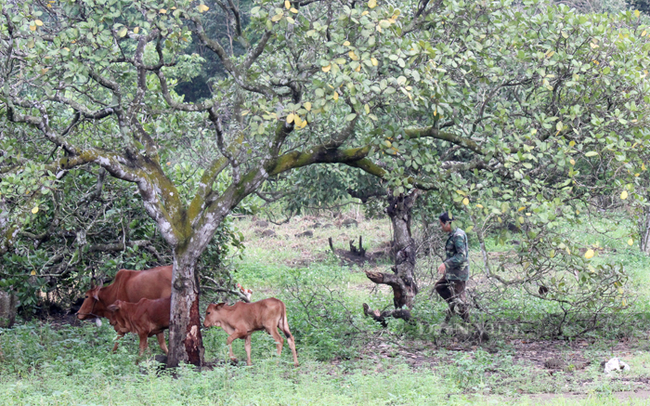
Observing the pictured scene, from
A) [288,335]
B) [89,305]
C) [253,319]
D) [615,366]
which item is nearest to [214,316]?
[253,319]

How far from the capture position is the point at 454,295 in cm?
1041

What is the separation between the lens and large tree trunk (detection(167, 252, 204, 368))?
8.84 meters

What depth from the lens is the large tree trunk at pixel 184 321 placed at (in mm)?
8844

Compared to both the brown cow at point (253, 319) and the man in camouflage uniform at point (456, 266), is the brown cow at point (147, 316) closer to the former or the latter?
the brown cow at point (253, 319)

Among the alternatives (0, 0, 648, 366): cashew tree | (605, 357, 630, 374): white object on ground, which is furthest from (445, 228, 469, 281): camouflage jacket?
(605, 357, 630, 374): white object on ground

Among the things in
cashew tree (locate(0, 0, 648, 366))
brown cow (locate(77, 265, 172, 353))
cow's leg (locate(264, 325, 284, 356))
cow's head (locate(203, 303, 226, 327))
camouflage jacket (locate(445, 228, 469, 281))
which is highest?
cashew tree (locate(0, 0, 648, 366))

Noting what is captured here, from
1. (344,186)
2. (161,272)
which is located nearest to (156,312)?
(161,272)

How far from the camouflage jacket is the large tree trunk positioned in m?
4.30

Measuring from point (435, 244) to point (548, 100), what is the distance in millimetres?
3604

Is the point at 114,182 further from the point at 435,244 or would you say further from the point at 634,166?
the point at 634,166

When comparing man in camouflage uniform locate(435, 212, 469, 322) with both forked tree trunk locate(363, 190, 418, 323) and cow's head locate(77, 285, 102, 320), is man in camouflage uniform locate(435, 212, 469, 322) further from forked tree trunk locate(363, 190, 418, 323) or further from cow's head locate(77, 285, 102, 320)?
cow's head locate(77, 285, 102, 320)

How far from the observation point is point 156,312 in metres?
9.77

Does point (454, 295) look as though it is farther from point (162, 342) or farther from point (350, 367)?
point (162, 342)

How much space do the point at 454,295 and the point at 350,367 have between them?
7.85ft
